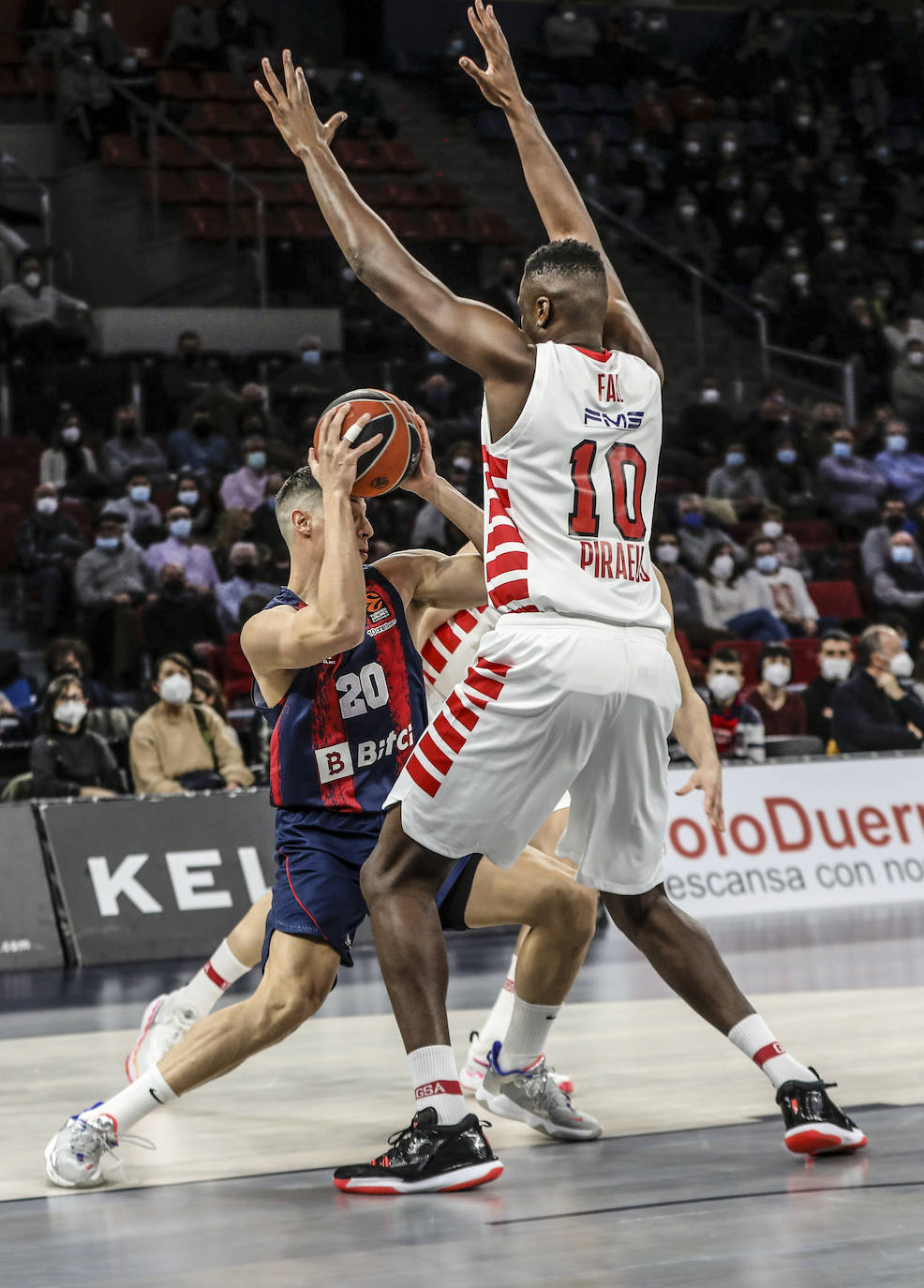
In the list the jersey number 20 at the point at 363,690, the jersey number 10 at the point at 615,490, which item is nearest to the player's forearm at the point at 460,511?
the jersey number 20 at the point at 363,690

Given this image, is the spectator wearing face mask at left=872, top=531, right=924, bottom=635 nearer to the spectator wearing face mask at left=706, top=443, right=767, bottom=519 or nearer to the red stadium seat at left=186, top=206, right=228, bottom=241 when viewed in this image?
the spectator wearing face mask at left=706, top=443, right=767, bottom=519

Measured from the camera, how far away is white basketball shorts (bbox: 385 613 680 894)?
166 inches

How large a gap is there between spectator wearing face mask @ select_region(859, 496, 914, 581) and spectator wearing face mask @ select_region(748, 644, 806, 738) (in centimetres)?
362

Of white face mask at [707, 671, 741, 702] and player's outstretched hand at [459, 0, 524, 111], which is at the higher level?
player's outstretched hand at [459, 0, 524, 111]

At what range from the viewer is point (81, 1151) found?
443cm

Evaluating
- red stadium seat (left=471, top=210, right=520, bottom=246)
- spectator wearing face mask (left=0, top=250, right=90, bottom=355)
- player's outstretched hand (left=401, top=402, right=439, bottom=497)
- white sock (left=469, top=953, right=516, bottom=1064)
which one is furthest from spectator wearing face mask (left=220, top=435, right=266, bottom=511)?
player's outstretched hand (left=401, top=402, right=439, bottom=497)

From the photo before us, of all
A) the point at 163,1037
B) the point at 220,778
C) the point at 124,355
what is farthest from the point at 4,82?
the point at 163,1037

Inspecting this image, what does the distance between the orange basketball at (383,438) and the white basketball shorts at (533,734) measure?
59 cm

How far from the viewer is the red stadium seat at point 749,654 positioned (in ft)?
45.9

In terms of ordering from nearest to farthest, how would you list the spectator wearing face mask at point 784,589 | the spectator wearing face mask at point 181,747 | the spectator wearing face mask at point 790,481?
the spectator wearing face mask at point 181,747 < the spectator wearing face mask at point 784,589 < the spectator wearing face mask at point 790,481

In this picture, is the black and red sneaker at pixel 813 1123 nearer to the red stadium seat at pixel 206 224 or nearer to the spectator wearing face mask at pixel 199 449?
the spectator wearing face mask at pixel 199 449

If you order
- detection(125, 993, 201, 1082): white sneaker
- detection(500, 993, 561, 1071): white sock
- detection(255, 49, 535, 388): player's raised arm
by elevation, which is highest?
detection(255, 49, 535, 388): player's raised arm

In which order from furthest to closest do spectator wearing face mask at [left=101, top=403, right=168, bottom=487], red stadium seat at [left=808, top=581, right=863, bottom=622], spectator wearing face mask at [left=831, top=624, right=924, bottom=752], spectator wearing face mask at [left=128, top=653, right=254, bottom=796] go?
1. red stadium seat at [left=808, top=581, right=863, bottom=622]
2. spectator wearing face mask at [left=101, top=403, right=168, bottom=487]
3. spectator wearing face mask at [left=831, top=624, right=924, bottom=752]
4. spectator wearing face mask at [left=128, top=653, right=254, bottom=796]

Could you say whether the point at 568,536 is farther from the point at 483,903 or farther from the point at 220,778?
the point at 220,778
